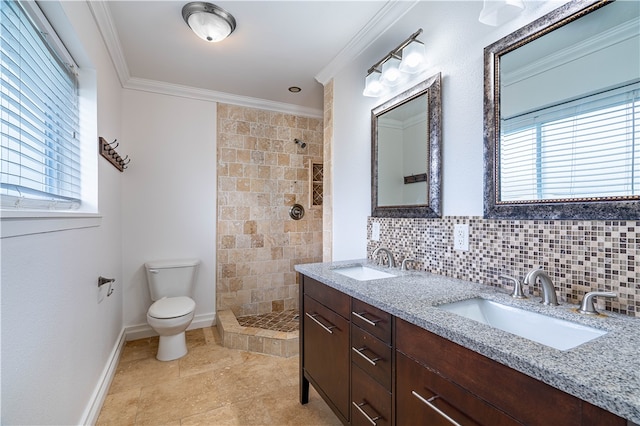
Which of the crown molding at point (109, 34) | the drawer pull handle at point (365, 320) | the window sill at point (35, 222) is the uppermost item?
the crown molding at point (109, 34)

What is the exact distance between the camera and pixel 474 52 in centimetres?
139

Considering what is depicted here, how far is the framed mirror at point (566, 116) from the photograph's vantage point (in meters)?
0.92

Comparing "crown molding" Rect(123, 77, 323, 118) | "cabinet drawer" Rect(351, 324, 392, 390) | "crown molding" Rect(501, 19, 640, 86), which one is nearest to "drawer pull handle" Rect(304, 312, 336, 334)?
"cabinet drawer" Rect(351, 324, 392, 390)

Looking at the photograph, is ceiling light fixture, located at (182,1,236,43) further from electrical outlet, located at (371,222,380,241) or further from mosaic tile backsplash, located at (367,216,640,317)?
mosaic tile backsplash, located at (367,216,640,317)

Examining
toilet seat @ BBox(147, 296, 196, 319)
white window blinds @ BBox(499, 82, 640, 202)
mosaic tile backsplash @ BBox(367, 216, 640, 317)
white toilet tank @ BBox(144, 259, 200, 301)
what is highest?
white window blinds @ BBox(499, 82, 640, 202)

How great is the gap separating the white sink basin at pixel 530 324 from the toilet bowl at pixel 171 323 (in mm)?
2069

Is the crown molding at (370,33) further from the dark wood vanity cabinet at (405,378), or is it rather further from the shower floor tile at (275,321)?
the shower floor tile at (275,321)

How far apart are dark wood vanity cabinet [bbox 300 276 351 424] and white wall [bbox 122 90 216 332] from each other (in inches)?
66.8

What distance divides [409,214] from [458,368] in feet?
3.42

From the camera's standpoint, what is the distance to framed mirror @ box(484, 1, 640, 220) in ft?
3.01

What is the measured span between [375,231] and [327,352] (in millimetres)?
883

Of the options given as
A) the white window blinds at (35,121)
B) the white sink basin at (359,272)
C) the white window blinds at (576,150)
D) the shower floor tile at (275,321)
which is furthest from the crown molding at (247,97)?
the shower floor tile at (275,321)

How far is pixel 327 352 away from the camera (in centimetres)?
152

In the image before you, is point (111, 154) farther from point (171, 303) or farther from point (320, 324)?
point (320, 324)
